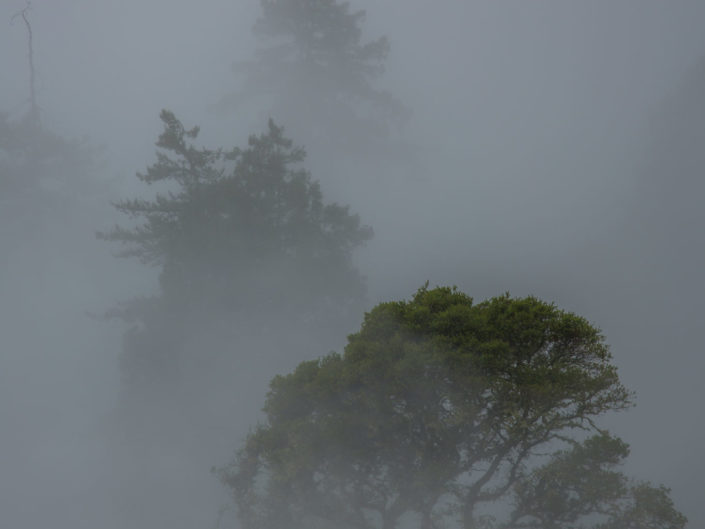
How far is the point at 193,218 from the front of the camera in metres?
23.1

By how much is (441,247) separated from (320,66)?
13.7 metres

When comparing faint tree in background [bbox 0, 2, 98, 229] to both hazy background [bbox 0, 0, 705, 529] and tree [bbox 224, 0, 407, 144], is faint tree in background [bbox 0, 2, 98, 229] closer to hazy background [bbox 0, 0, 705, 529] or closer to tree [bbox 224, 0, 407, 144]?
hazy background [bbox 0, 0, 705, 529]

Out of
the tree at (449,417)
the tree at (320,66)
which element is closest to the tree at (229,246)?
the tree at (449,417)

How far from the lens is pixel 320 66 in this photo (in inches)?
1508

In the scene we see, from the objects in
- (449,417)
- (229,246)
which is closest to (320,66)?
(229,246)

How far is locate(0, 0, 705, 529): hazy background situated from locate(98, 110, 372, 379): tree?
274 cm

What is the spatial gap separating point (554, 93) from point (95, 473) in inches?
2415

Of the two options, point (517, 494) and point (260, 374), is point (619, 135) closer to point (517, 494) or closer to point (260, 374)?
point (260, 374)

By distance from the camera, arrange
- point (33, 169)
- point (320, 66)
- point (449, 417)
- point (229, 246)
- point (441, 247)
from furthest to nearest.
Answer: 1. point (320, 66)
2. point (441, 247)
3. point (33, 169)
4. point (229, 246)
5. point (449, 417)

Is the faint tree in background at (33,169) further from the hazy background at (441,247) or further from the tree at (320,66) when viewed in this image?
the tree at (320,66)

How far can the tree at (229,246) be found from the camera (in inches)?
909

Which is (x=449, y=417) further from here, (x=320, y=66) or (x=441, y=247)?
(x=320, y=66)

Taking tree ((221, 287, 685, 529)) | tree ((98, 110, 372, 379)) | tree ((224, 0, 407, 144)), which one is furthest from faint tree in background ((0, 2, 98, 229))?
tree ((221, 287, 685, 529))

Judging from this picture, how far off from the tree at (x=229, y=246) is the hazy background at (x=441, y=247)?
8.98ft
